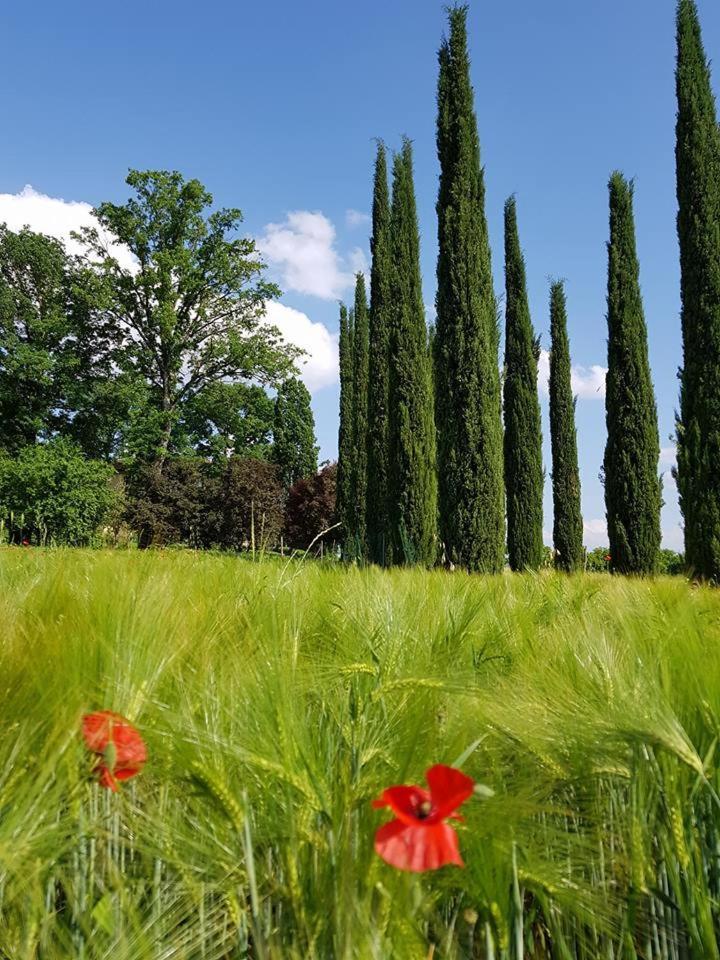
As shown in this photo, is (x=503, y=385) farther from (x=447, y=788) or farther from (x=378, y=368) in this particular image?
(x=447, y=788)

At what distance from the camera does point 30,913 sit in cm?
48

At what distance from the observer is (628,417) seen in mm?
12570

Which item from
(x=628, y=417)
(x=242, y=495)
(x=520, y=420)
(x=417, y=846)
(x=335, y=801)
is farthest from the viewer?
(x=242, y=495)

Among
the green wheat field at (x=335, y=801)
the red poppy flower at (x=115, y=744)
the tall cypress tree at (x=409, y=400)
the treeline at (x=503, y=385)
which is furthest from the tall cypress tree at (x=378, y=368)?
the red poppy flower at (x=115, y=744)

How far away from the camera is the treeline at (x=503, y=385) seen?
9.83m

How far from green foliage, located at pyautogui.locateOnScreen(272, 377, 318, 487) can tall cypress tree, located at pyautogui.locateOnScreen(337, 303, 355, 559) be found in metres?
15.1

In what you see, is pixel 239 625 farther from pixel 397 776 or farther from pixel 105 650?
pixel 397 776

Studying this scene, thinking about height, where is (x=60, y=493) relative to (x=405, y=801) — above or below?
above

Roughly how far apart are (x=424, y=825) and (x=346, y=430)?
19350 millimetres

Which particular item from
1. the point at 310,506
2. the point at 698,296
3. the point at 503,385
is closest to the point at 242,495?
the point at 310,506

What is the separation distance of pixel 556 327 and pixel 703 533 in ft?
34.4

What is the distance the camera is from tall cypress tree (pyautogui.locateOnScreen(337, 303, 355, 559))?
18672 mm

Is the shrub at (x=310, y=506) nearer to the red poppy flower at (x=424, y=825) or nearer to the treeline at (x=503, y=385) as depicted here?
the treeline at (x=503, y=385)

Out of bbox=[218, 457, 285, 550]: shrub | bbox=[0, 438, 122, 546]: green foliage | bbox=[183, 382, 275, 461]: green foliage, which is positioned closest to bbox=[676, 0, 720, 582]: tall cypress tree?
bbox=[218, 457, 285, 550]: shrub
